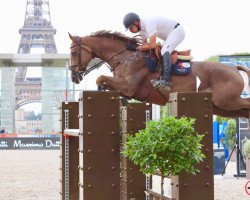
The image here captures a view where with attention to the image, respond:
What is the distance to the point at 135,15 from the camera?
22.3ft

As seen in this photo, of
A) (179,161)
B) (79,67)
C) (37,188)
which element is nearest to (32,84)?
(37,188)

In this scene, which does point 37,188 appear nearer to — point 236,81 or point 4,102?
point 236,81

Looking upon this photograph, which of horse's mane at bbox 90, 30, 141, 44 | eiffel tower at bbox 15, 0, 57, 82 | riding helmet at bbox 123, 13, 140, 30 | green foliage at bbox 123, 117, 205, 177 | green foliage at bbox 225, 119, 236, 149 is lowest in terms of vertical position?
green foliage at bbox 225, 119, 236, 149

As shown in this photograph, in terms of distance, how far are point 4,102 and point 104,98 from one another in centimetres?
2687

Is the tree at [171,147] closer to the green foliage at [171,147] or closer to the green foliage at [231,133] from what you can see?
the green foliage at [171,147]

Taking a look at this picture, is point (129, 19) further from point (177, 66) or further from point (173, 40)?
point (177, 66)

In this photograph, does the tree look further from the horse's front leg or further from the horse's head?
the horse's head

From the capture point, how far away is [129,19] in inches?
268

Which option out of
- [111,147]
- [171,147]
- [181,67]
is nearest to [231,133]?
[181,67]

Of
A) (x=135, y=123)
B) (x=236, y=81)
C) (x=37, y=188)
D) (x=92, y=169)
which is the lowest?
(x=37, y=188)

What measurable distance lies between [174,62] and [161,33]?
43 cm

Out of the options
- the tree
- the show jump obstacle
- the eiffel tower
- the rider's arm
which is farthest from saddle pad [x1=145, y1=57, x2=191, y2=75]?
the eiffel tower

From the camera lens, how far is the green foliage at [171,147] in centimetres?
412

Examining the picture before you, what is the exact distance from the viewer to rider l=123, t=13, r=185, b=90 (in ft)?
22.5
